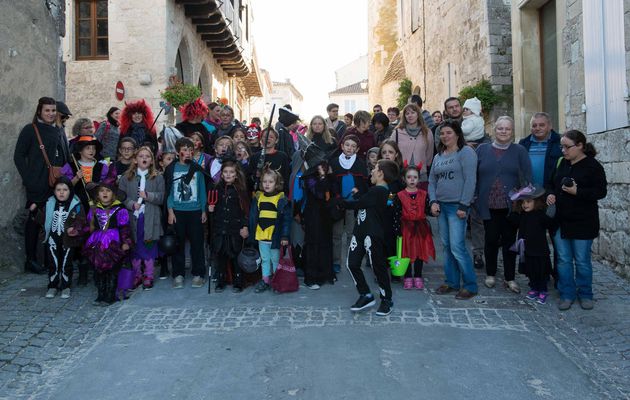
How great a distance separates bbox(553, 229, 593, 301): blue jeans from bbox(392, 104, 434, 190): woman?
6.55 feet

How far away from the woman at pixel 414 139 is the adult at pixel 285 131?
50.1 inches

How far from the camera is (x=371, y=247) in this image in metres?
4.93

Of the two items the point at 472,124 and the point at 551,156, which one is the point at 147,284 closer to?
the point at 472,124

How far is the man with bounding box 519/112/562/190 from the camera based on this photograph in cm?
539

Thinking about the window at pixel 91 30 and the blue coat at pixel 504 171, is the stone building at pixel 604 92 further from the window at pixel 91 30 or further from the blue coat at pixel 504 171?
the window at pixel 91 30

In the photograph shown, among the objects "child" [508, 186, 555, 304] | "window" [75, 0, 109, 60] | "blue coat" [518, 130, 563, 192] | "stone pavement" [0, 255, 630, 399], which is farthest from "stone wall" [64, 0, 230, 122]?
"child" [508, 186, 555, 304]

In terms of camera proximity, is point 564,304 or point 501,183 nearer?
point 564,304

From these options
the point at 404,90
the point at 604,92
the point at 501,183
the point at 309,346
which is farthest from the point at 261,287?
the point at 404,90

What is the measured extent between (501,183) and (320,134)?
2140 millimetres

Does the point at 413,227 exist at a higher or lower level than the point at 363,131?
lower

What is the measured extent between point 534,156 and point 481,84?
6063mm

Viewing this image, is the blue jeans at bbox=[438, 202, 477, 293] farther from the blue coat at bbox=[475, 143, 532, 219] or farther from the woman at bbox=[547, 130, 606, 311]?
the woman at bbox=[547, 130, 606, 311]

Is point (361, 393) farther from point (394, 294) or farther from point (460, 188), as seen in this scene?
point (460, 188)

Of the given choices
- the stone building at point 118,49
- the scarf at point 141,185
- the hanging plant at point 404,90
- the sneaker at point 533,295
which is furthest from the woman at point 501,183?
the hanging plant at point 404,90
